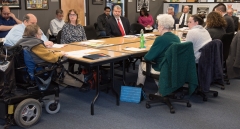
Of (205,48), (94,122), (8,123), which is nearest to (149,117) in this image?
(94,122)

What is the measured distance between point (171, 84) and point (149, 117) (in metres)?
0.46

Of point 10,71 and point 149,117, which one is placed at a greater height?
point 10,71

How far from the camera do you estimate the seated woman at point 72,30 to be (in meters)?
4.41

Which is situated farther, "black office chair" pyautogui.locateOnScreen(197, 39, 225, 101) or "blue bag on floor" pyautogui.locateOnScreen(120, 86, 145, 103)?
"blue bag on floor" pyautogui.locateOnScreen(120, 86, 145, 103)

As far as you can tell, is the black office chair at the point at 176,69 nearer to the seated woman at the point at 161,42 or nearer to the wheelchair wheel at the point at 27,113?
the seated woman at the point at 161,42

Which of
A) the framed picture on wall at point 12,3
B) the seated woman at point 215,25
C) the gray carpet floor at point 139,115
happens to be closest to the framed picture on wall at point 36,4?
the framed picture on wall at point 12,3

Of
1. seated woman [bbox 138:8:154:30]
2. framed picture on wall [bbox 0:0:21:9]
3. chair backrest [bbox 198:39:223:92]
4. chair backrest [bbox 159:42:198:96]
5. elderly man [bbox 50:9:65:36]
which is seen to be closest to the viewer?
chair backrest [bbox 159:42:198:96]

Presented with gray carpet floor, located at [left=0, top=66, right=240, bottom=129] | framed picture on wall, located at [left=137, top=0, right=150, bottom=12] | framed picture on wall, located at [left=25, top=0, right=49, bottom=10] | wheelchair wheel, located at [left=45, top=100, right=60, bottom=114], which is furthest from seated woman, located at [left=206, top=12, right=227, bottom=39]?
framed picture on wall, located at [left=137, top=0, right=150, bottom=12]

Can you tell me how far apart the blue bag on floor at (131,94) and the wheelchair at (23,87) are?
2.98 ft

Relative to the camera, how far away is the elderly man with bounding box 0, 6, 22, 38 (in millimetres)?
5177

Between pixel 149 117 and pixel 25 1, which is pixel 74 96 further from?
pixel 25 1

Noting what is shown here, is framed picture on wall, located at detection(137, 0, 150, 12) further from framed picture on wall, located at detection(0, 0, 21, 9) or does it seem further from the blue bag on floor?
the blue bag on floor

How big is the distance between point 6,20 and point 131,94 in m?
3.34

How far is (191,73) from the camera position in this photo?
124 inches
